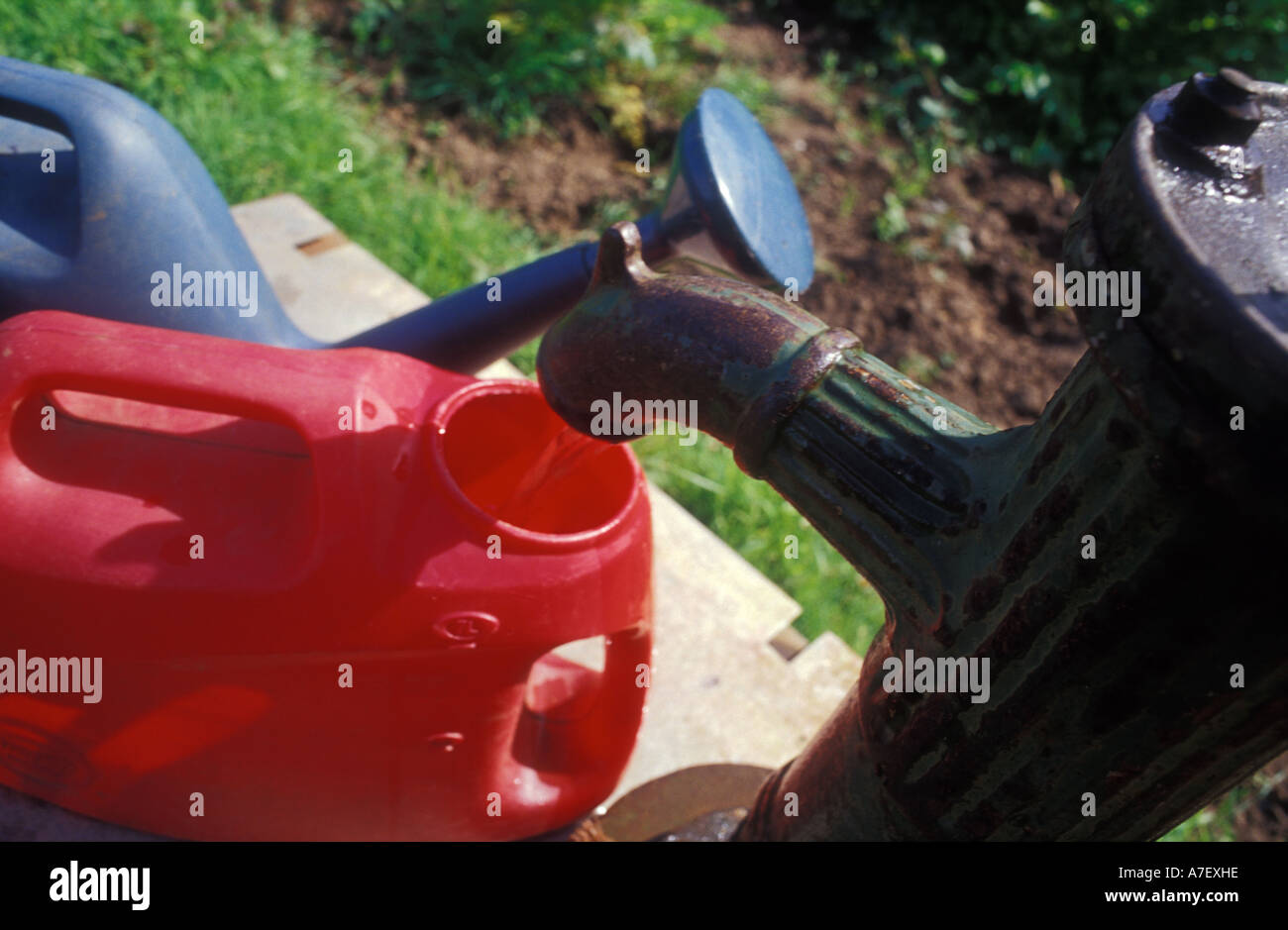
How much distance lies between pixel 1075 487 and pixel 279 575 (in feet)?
2.57

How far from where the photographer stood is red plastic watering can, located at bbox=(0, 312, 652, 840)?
43.1 inches

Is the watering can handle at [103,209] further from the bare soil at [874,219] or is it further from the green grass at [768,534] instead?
the bare soil at [874,219]

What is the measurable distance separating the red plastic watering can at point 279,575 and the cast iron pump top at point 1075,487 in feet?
0.75

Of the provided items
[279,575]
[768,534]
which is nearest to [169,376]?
[279,575]

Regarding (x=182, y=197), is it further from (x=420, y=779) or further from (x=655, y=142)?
(x=655, y=142)

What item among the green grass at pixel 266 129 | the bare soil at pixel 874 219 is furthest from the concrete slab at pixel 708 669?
the bare soil at pixel 874 219

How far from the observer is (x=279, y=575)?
1101 mm

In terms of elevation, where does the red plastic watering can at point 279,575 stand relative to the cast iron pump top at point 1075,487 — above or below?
below

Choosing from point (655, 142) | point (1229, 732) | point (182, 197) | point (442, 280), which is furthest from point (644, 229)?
point (655, 142)

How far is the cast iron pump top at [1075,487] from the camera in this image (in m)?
0.63

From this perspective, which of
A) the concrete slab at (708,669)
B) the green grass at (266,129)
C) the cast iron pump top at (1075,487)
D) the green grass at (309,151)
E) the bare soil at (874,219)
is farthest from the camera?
the bare soil at (874,219)

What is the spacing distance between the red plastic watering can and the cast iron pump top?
0.23m

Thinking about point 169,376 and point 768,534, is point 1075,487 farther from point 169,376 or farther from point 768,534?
point 768,534

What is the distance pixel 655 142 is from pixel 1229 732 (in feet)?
9.60
